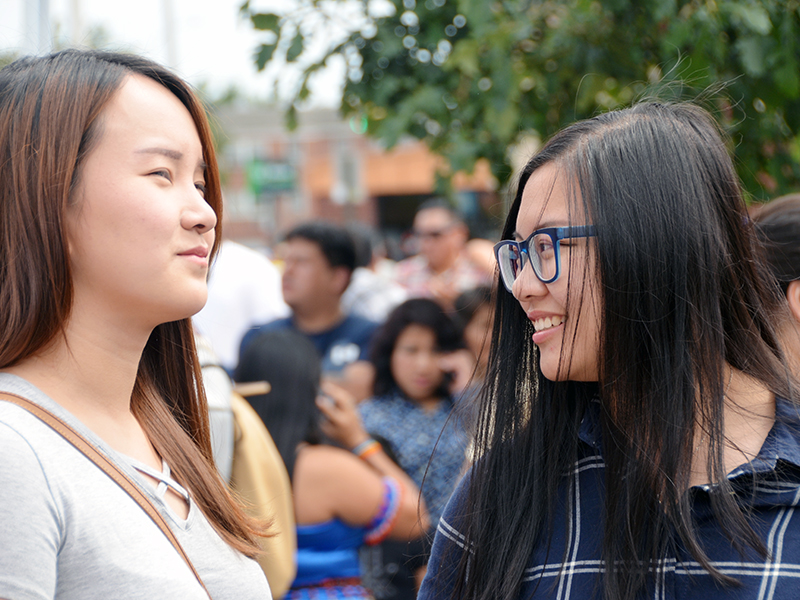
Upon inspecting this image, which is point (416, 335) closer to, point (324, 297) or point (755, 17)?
point (324, 297)

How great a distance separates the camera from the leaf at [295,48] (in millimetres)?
2916

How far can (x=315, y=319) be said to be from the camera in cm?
520

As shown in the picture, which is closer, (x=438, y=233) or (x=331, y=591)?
(x=331, y=591)

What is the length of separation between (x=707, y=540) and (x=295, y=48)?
2331 mm

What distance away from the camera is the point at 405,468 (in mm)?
3422

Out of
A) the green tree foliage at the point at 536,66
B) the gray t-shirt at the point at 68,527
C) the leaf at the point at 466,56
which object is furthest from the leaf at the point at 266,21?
the gray t-shirt at the point at 68,527

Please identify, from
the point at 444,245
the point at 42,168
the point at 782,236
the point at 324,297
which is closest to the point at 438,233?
the point at 444,245

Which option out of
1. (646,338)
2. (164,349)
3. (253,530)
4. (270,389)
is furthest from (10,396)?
(270,389)

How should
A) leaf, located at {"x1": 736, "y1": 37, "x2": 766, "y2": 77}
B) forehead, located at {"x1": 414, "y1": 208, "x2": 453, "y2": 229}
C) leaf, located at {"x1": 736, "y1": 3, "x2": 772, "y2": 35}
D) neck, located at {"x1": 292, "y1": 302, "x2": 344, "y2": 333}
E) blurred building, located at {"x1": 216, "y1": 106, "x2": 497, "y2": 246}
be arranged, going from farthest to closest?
blurred building, located at {"x1": 216, "y1": 106, "x2": 497, "y2": 246} → forehead, located at {"x1": 414, "y1": 208, "x2": 453, "y2": 229} → neck, located at {"x1": 292, "y1": 302, "x2": 344, "y2": 333} → leaf, located at {"x1": 736, "y1": 37, "x2": 766, "y2": 77} → leaf, located at {"x1": 736, "y1": 3, "x2": 772, "y2": 35}

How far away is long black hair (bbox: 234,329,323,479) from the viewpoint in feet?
9.55

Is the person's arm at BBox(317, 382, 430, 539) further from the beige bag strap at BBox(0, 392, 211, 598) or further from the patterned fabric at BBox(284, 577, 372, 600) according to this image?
the beige bag strap at BBox(0, 392, 211, 598)

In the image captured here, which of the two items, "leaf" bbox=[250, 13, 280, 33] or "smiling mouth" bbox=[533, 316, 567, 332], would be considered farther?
"leaf" bbox=[250, 13, 280, 33]

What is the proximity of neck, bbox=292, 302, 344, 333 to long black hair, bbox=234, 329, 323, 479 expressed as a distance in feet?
7.04

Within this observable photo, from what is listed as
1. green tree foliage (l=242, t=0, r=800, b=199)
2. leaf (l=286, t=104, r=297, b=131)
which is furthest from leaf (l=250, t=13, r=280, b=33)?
leaf (l=286, t=104, r=297, b=131)
